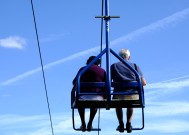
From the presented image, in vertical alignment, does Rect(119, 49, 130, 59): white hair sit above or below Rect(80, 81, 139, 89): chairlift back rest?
above

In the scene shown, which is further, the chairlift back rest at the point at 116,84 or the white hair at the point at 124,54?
the white hair at the point at 124,54

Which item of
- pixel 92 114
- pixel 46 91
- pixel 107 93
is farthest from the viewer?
pixel 46 91

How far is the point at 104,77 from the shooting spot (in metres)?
11.1

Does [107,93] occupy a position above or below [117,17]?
below

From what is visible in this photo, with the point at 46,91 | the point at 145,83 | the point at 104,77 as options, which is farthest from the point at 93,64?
the point at 46,91

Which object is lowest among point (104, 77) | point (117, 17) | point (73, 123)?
point (73, 123)

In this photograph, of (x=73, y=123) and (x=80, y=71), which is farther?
(x=73, y=123)

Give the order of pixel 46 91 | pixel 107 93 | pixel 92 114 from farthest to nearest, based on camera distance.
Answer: pixel 46 91 < pixel 92 114 < pixel 107 93

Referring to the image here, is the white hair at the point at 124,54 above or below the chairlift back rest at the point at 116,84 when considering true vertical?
above

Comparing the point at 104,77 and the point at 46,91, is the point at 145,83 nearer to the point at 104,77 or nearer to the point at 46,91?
the point at 104,77

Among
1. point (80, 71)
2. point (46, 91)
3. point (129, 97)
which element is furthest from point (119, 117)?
point (46, 91)

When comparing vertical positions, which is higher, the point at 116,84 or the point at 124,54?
the point at 124,54

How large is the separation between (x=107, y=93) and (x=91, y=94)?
11.2 inches

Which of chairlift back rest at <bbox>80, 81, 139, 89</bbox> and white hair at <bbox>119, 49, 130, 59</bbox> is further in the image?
white hair at <bbox>119, 49, 130, 59</bbox>
